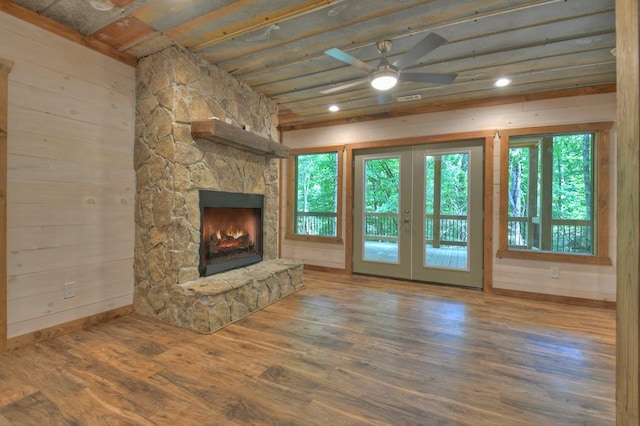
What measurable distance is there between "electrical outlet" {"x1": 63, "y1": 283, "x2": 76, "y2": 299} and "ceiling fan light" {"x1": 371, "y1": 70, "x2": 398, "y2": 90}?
324 centimetres

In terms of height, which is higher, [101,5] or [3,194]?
[101,5]

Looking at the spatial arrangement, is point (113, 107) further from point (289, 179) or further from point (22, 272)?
point (289, 179)

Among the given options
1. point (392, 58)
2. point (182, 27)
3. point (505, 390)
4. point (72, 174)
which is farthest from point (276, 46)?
point (505, 390)

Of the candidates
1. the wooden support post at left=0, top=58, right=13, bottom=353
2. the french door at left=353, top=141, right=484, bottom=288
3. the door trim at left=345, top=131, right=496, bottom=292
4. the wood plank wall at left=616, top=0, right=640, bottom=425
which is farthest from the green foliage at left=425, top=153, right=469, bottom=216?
the wooden support post at left=0, top=58, right=13, bottom=353

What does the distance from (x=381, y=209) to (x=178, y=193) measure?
303cm

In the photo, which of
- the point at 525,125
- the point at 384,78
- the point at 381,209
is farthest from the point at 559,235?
the point at 384,78

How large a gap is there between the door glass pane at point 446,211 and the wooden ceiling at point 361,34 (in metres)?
1.07

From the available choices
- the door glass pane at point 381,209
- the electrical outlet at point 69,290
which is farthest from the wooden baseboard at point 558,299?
the electrical outlet at point 69,290

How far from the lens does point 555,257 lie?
372 centimetres

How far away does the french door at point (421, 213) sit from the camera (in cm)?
420

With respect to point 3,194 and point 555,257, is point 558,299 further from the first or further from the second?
point 3,194

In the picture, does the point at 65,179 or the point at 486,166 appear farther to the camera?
the point at 486,166

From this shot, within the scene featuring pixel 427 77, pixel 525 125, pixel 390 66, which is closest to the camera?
pixel 390 66

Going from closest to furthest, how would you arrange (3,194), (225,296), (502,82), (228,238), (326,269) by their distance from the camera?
(3,194) → (225,296) → (502,82) → (228,238) → (326,269)
